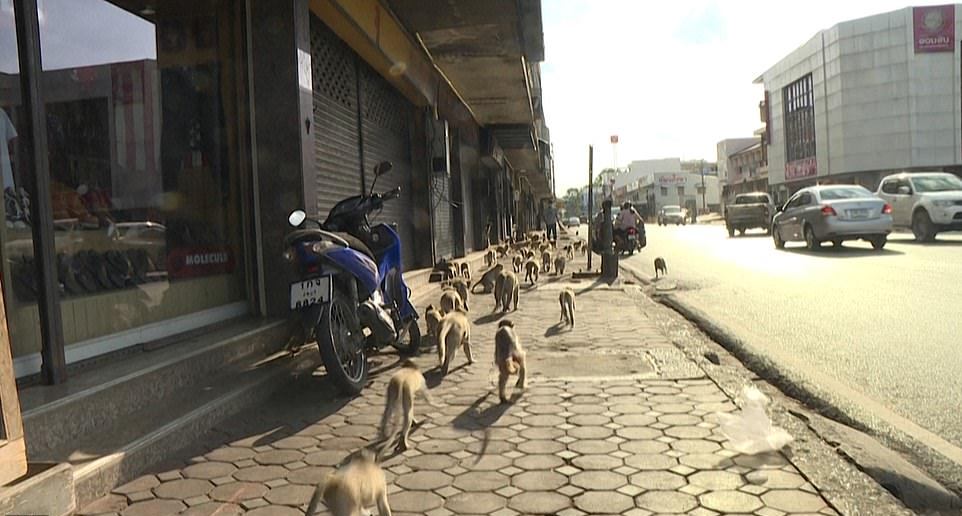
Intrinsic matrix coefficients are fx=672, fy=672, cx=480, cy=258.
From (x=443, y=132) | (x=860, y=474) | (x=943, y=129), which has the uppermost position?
(x=943, y=129)

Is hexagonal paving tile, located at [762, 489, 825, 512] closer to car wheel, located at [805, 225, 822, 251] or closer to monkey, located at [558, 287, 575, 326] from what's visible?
monkey, located at [558, 287, 575, 326]

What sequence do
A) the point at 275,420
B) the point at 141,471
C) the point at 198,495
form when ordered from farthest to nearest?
1. the point at 275,420
2. the point at 141,471
3. the point at 198,495

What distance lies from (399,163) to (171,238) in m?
6.67

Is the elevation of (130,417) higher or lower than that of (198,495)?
higher

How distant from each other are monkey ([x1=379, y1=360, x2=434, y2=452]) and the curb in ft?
6.44

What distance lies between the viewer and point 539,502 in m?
2.94

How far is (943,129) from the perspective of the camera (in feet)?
153

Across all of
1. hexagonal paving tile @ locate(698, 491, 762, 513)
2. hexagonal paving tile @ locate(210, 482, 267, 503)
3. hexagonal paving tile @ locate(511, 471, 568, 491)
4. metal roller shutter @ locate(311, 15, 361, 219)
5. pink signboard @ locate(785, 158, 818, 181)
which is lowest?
hexagonal paving tile @ locate(698, 491, 762, 513)

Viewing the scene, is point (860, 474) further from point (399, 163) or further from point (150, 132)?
point (399, 163)

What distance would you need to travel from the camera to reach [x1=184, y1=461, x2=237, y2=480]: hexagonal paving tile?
130 inches

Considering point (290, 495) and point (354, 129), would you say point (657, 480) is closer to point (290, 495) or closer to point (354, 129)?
point (290, 495)

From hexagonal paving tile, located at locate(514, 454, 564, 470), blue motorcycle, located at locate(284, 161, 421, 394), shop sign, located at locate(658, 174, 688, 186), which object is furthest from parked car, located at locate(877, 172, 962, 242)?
shop sign, located at locate(658, 174, 688, 186)

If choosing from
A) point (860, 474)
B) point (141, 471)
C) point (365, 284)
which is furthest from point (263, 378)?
point (860, 474)

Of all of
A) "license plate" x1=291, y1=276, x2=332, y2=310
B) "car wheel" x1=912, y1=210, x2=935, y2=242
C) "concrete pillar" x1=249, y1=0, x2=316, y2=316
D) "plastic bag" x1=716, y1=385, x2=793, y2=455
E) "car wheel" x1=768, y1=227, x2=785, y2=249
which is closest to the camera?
"plastic bag" x1=716, y1=385, x2=793, y2=455
